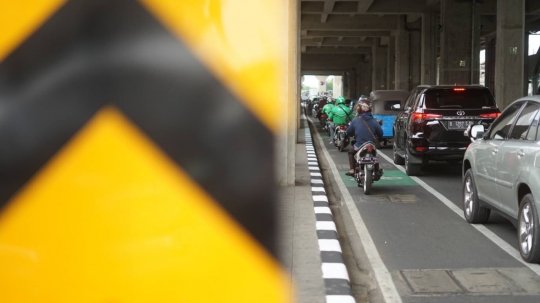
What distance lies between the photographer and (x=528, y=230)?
6980 millimetres

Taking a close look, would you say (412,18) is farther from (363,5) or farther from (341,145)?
(341,145)

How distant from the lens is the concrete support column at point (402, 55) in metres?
47.6

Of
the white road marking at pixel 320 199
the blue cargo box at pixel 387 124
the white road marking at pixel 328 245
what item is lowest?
the white road marking at pixel 320 199

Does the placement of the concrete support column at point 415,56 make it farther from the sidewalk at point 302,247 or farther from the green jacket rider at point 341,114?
the sidewalk at point 302,247

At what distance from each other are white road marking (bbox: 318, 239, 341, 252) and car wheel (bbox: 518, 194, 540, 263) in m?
1.74

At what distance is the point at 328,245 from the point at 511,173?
1968mm

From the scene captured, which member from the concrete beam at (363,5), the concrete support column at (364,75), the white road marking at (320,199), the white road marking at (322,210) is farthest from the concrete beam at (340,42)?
the white road marking at (322,210)

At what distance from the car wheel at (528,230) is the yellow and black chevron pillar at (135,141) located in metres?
5.95

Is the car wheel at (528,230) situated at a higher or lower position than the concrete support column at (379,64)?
lower

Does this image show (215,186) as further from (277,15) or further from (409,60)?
(409,60)

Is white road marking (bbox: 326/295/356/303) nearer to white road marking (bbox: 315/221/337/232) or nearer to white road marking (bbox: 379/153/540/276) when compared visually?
white road marking (bbox: 379/153/540/276)

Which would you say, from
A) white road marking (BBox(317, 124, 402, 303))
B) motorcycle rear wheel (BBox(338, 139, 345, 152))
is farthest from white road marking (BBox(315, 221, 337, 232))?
motorcycle rear wheel (BBox(338, 139, 345, 152))

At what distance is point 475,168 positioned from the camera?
9.08 metres

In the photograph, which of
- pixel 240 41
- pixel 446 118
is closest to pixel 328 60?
pixel 446 118
